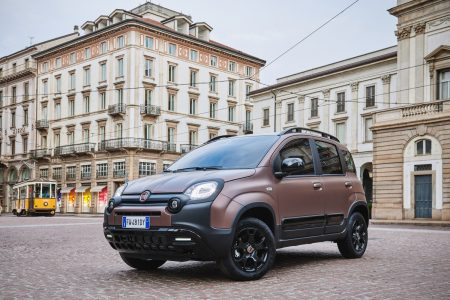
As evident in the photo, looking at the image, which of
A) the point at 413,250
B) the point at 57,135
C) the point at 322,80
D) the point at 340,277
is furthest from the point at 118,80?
the point at 340,277

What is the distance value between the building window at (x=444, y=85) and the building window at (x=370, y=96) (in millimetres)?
11077

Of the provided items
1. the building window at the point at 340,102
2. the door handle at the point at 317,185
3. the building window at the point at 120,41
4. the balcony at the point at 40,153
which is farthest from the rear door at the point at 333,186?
the balcony at the point at 40,153

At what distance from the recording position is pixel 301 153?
322 inches

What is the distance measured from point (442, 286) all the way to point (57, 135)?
59.0 meters

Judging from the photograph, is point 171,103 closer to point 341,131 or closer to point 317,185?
point 341,131

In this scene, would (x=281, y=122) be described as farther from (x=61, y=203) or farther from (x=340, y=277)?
(x=340, y=277)

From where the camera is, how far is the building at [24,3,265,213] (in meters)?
53.1

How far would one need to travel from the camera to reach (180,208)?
6.40 meters

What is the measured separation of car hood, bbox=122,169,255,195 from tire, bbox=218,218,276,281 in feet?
1.89

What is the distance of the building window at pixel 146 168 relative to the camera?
52812 millimetres

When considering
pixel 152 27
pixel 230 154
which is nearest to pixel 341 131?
pixel 152 27

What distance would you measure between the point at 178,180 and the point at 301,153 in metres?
2.15

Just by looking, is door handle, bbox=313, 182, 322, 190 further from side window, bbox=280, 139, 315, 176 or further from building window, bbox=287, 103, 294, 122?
building window, bbox=287, 103, 294, 122

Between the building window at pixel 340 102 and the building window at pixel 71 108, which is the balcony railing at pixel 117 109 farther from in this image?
the building window at pixel 340 102
